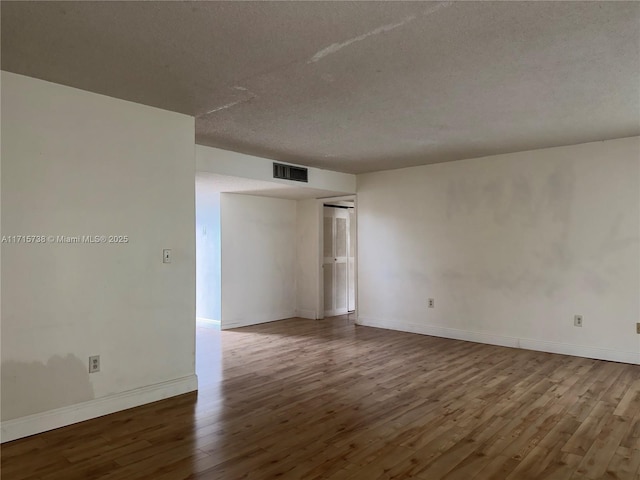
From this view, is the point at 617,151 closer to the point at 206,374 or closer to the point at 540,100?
the point at 540,100

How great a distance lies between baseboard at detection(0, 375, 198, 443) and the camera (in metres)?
2.77

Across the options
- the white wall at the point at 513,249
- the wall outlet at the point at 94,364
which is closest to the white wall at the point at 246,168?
the white wall at the point at 513,249

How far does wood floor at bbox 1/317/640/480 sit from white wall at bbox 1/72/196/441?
0.27m

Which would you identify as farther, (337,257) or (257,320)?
(337,257)

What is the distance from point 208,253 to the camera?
692cm

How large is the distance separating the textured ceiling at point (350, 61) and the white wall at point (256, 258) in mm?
2564

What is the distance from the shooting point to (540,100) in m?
3.38

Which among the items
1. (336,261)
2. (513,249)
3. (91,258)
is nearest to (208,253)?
(336,261)

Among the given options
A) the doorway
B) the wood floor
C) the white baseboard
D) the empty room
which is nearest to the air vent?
the empty room

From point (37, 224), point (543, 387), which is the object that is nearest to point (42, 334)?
point (37, 224)

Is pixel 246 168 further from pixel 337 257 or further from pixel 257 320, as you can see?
pixel 337 257

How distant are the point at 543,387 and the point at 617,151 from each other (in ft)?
8.73

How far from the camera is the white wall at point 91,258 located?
2.80 m

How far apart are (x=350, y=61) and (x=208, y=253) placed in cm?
489
